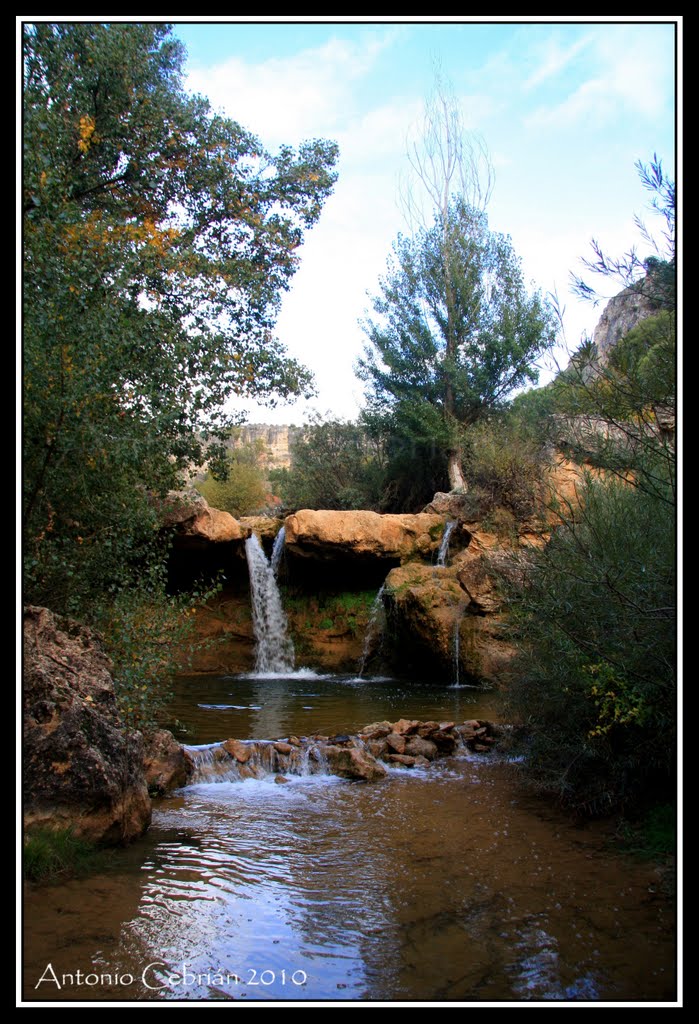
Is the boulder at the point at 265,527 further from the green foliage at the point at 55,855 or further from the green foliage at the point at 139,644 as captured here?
the green foliage at the point at 55,855

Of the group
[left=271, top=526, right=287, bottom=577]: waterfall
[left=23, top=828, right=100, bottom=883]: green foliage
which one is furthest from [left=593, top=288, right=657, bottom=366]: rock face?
[left=271, top=526, right=287, bottom=577]: waterfall

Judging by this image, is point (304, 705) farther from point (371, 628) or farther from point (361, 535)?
point (361, 535)

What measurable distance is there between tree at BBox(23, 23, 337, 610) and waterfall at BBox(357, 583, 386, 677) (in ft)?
14.6

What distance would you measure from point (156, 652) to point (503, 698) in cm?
312

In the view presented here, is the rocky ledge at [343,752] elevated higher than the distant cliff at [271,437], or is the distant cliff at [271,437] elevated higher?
the distant cliff at [271,437]

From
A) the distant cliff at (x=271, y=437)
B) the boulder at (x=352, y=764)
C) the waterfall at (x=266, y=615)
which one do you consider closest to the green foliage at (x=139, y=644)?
the boulder at (x=352, y=764)

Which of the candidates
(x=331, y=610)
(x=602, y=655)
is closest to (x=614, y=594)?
(x=602, y=655)

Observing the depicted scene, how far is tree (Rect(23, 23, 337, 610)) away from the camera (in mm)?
5648

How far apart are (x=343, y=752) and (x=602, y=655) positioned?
3.32 metres

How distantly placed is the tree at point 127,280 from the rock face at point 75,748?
3.51 ft

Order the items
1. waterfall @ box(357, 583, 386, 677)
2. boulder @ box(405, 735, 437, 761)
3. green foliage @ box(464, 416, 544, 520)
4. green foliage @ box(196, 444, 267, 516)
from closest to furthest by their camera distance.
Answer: boulder @ box(405, 735, 437, 761), green foliage @ box(464, 416, 544, 520), waterfall @ box(357, 583, 386, 677), green foliage @ box(196, 444, 267, 516)

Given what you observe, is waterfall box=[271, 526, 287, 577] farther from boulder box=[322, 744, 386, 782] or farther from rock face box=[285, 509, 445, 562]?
boulder box=[322, 744, 386, 782]

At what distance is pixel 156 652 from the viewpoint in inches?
245

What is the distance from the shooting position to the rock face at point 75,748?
4.16 meters
